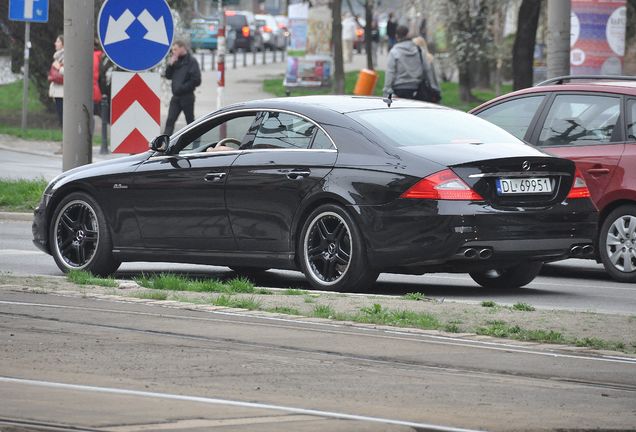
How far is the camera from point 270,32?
86.8 metres

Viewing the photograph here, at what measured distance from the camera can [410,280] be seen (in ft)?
43.9

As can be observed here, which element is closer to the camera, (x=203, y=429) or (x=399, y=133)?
(x=203, y=429)

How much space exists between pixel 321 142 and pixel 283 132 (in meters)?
0.45

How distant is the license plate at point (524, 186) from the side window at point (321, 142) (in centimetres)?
130

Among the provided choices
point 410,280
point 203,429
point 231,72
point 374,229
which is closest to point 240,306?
point 374,229

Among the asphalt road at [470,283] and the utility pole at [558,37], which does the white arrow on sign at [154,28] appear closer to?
the asphalt road at [470,283]

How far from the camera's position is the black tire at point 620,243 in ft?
43.6

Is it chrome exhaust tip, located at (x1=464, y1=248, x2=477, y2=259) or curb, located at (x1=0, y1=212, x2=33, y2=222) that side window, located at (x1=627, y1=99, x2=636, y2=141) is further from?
curb, located at (x1=0, y1=212, x2=33, y2=222)

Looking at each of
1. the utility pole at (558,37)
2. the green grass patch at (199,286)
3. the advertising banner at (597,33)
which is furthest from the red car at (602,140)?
the advertising banner at (597,33)

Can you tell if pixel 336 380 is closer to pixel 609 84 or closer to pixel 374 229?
pixel 374 229

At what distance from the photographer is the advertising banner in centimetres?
2362

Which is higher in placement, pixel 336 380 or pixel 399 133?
A: pixel 399 133

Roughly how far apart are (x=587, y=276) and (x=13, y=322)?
6278mm

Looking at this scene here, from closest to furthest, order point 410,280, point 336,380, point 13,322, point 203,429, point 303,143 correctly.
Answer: point 203,429
point 336,380
point 13,322
point 303,143
point 410,280
